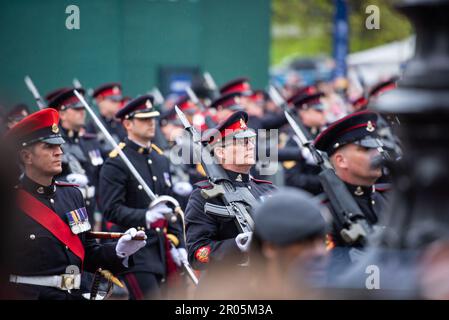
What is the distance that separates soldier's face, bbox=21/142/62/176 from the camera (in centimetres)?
563

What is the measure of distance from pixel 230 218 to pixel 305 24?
2672 cm

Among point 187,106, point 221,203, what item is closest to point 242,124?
point 221,203

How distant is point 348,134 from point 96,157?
4274 millimetres

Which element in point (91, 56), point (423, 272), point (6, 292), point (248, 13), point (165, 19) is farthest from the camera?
point (248, 13)

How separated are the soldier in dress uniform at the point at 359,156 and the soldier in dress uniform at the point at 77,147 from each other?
10.7 ft

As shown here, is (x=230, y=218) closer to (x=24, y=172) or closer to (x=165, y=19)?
(x=24, y=172)

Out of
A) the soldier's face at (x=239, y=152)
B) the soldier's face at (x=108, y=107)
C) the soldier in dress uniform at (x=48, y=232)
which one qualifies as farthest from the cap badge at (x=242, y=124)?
the soldier's face at (x=108, y=107)

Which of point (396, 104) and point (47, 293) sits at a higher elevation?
point (396, 104)

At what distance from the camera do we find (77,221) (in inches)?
224

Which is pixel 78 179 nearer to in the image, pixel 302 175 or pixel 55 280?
pixel 302 175

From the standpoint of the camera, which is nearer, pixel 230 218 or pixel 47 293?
pixel 47 293

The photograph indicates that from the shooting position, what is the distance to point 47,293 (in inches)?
210

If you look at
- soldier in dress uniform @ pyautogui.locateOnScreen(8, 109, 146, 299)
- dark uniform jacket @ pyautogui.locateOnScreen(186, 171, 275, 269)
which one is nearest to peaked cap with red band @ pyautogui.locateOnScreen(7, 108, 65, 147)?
soldier in dress uniform @ pyautogui.locateOnScreen(8, 109, 146, 299)

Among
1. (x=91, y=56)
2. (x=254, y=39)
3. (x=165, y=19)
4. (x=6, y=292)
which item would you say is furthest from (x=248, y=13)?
(x=6, y=292)
